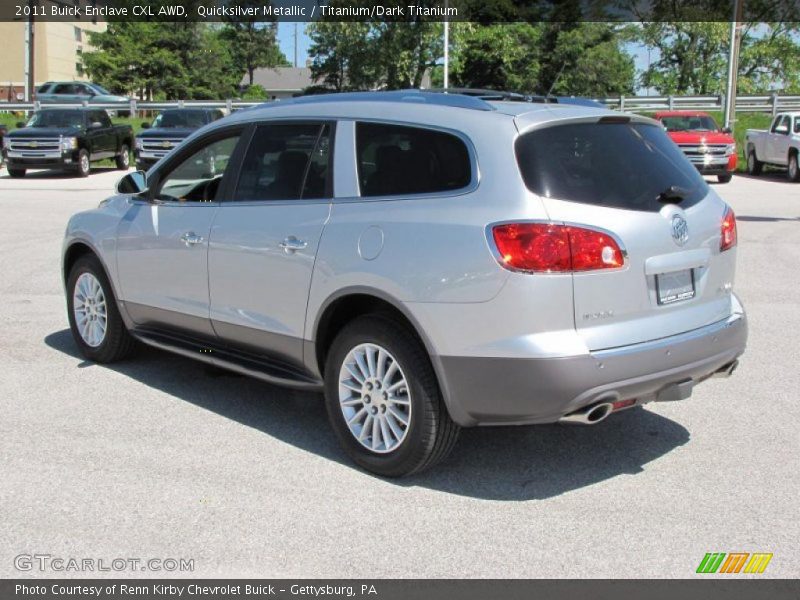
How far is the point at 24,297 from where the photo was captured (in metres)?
9.58

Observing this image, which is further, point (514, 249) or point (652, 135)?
point (652, 135)

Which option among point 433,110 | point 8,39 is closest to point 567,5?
point 8,39

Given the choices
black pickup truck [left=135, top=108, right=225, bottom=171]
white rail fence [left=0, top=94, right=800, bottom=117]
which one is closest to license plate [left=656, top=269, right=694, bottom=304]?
black pickup truck [left=135, top=108, right=225, bottom=171]

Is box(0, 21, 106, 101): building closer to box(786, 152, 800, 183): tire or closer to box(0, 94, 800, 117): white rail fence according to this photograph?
box(0, 94, 800, 117): white rail fence

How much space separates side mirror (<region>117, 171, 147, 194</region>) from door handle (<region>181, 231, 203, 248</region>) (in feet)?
2.42

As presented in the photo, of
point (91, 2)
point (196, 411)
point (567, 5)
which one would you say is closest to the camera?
point (196, 411)

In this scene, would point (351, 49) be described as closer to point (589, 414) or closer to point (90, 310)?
point (90, 310)

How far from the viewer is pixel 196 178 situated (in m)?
6.43

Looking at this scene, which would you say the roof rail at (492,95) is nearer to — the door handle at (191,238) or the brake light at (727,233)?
the brake light at (727,233)

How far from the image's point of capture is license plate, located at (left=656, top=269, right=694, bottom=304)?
4.57 metres

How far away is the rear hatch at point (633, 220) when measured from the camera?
432 cm

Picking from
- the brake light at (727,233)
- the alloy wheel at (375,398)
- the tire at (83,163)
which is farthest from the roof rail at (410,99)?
the tire at (83,163)

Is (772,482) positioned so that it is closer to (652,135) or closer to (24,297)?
(652,135)

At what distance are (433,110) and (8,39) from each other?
3503 inches
